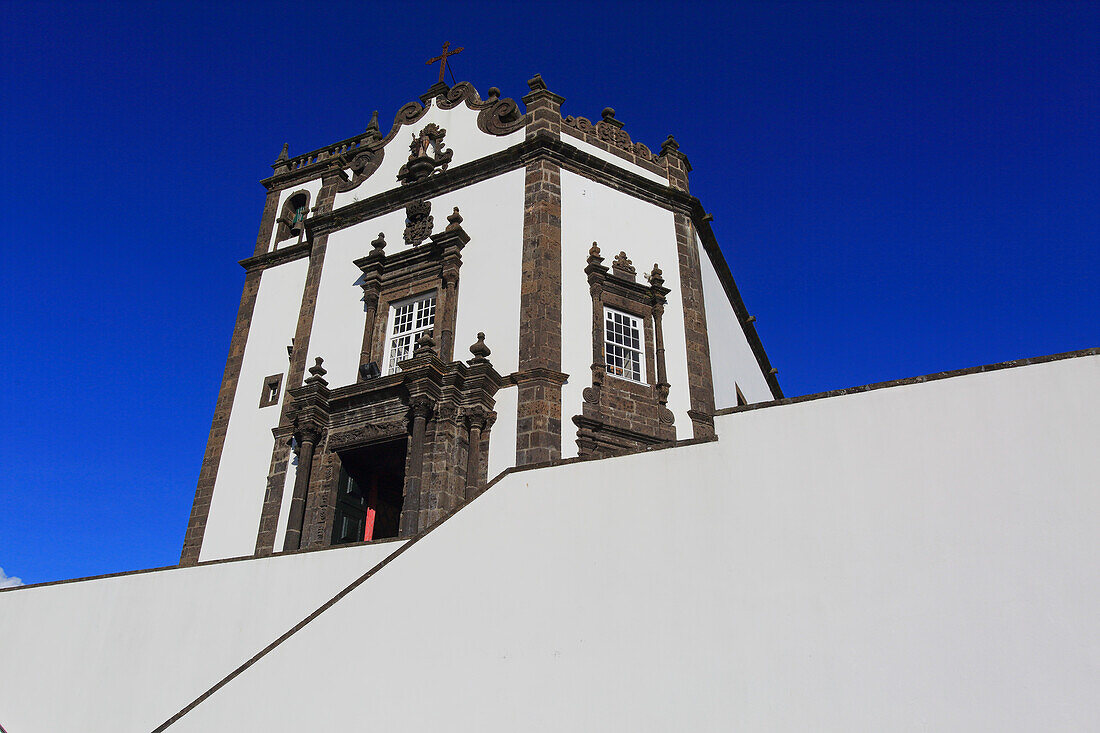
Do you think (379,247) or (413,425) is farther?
(379,247)

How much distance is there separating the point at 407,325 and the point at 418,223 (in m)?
2.17

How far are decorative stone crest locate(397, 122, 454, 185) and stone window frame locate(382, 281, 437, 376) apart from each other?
2645 millimetres

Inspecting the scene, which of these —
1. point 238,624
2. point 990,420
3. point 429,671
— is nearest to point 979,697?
point 990,420

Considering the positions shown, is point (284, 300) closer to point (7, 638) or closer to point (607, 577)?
point (7, 638)

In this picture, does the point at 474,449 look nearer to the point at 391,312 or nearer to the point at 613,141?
the point at 391,312

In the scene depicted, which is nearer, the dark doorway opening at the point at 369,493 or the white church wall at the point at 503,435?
the white church wall at the point at 503,435

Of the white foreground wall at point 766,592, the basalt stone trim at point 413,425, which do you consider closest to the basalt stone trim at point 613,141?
the basalt stone trim at point 413,425

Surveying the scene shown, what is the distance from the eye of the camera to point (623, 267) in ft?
46.6

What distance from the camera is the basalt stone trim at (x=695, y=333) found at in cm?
1338

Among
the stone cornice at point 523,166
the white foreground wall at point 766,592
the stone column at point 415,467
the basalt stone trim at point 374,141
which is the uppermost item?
the basalt stone trim at point 374,141

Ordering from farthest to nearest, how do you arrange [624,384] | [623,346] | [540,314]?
1. [623,346]
2. [624,384]
3. [540,314]

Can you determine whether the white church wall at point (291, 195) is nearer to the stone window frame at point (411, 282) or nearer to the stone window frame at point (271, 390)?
the stone window frame at point (271, 390)

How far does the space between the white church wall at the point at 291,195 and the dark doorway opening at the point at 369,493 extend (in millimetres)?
6865

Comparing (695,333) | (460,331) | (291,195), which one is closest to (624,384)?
(695,333)
